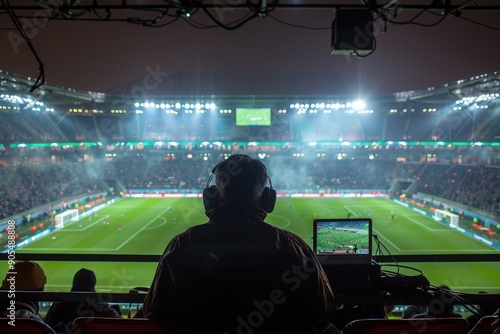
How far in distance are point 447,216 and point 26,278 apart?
30.4 metres

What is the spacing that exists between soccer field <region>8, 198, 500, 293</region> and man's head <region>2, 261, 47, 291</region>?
11.5 meters

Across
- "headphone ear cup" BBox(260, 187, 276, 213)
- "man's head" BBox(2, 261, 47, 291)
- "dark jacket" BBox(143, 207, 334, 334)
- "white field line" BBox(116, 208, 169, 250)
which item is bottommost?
"white field line" BBox(116, 208, 169, 250)

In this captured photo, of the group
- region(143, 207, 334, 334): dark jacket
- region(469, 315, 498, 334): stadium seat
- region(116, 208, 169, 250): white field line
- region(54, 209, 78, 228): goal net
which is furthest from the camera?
region(54, 209, 78, 228): goal net

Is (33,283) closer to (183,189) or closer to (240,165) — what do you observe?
(240,165)

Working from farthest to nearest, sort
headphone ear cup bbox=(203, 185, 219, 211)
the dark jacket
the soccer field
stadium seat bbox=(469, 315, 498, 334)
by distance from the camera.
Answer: the soccer field → headphone ear cup bbox=(203, 185, 219, 211) → stadium seat bbox=(469, 315, 498, 334) → the dark jacket

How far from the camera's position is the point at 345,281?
343 cm

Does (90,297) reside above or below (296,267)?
below

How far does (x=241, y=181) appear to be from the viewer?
2.18 metres

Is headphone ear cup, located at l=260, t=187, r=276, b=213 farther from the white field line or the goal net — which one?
the goal net

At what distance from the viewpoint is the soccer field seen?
15.9 meters

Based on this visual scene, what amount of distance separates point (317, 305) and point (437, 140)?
54184 mm

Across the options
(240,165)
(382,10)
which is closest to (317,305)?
(240,165)

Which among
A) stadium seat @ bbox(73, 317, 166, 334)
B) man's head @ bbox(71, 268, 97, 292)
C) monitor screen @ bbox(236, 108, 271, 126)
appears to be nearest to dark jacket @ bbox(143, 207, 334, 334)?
stadium seat @ bbox(73, 317, 166, 334)

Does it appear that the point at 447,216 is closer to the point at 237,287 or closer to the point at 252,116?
the point at 252,116
